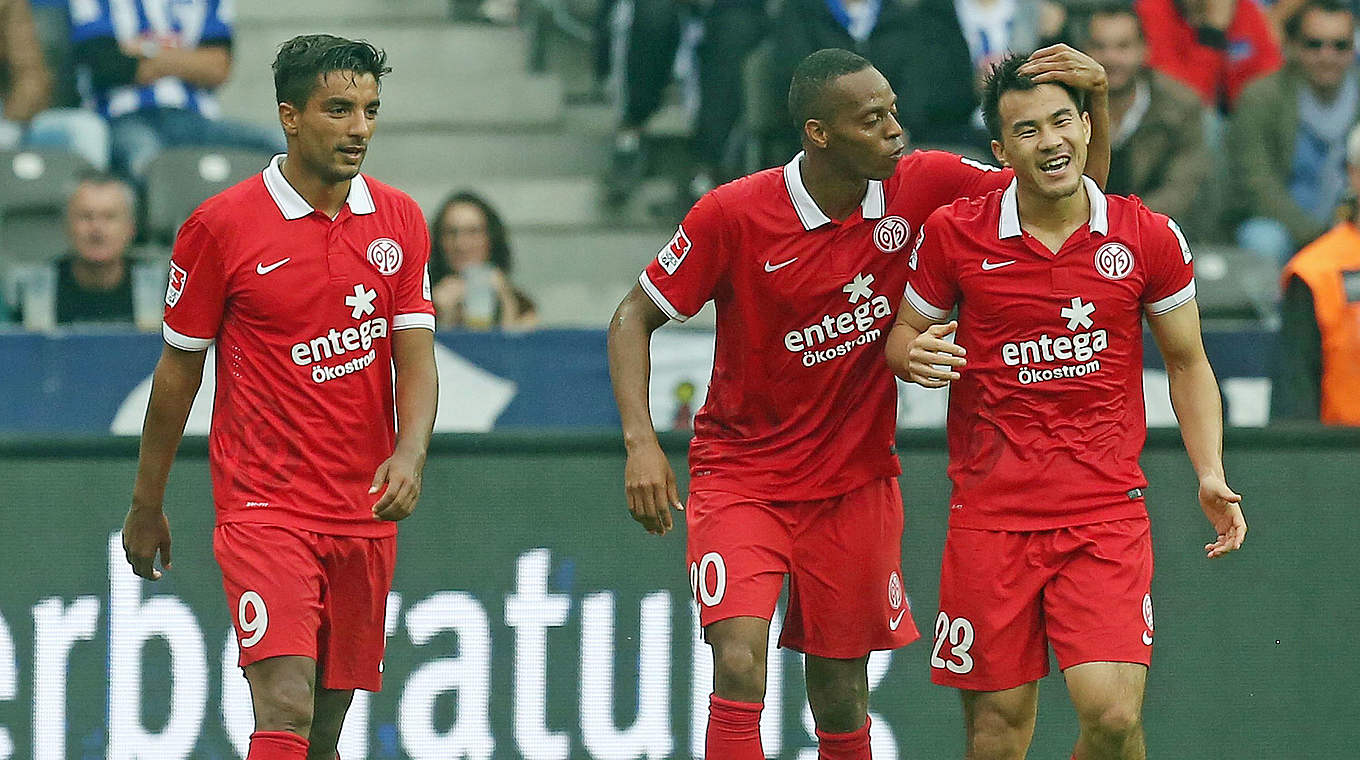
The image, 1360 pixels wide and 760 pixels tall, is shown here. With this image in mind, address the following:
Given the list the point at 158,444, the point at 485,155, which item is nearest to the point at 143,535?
the point at 158,444

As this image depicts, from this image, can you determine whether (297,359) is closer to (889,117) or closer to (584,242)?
(889,117)

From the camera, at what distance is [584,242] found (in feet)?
34.2

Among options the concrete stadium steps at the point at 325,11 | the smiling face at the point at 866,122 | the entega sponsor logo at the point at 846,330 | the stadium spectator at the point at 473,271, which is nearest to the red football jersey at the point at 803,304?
the entega sponsor logo at the point at 846,330

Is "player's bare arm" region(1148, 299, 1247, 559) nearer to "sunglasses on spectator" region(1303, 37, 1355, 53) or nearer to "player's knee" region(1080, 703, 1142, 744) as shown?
"player's knee" region(1080, 703, 1142, 744)

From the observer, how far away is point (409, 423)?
533 centimetres

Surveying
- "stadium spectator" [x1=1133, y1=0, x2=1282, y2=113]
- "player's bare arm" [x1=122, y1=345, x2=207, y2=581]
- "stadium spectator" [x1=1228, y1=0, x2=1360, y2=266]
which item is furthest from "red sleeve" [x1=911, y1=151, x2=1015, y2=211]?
"stadium spectator" [x1=1133, y1=0, x2=1282, y2=113]

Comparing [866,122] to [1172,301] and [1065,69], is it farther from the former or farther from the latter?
[1172,301]

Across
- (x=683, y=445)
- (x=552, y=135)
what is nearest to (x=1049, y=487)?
(x=683, y=445)

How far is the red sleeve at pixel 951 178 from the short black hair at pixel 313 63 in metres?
1.54

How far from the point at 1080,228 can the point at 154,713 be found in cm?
327

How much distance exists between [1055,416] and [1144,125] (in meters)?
4.81

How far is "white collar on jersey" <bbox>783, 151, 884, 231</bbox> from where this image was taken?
557 cm

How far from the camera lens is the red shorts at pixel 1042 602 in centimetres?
508

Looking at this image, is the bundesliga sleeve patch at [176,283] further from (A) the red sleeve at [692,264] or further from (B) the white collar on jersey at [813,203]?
(B) the white collar on jersey at [813,203]
